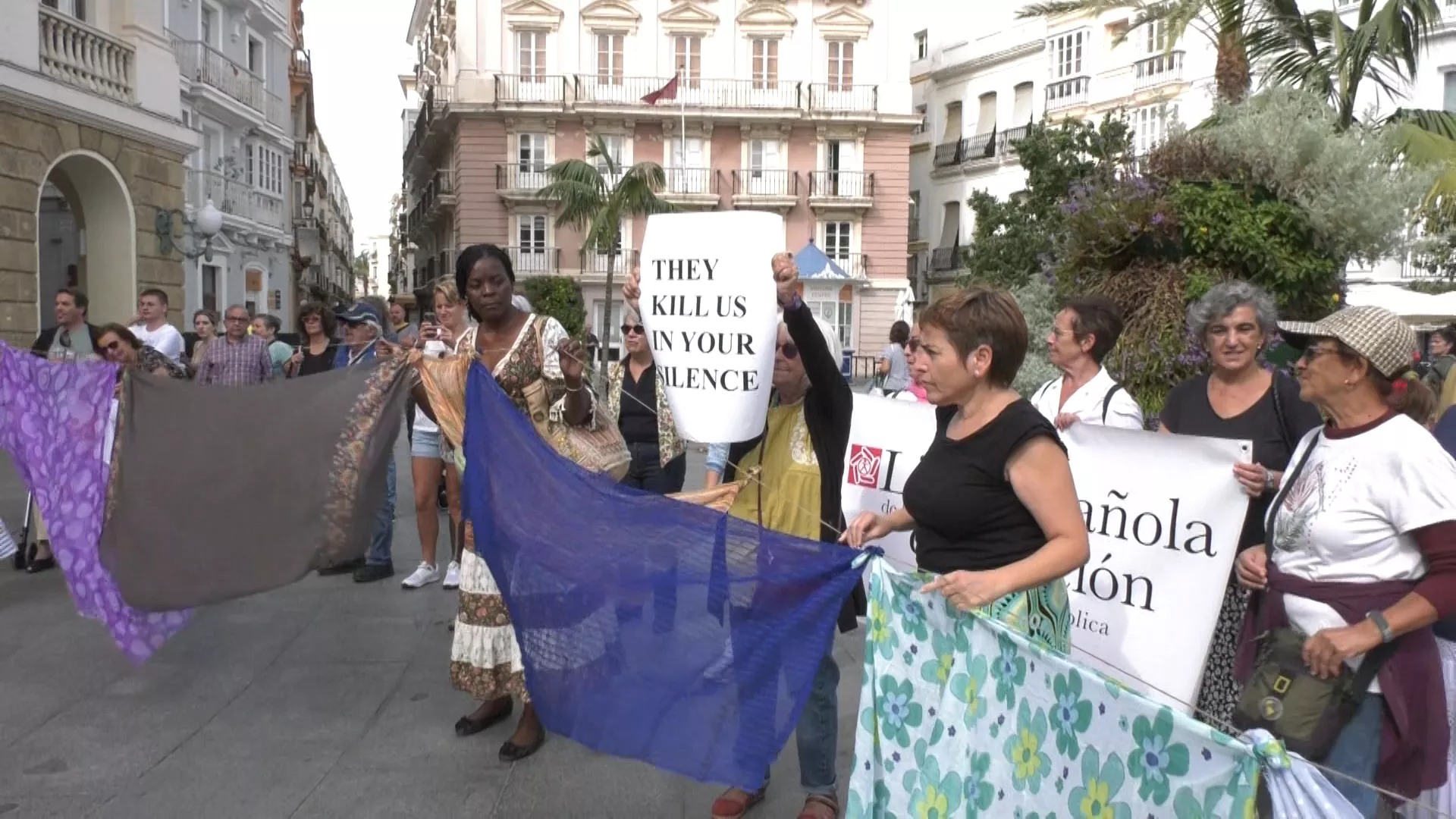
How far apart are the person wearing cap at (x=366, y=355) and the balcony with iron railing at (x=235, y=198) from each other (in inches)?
856

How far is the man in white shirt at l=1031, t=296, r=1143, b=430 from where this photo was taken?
4.30 meters

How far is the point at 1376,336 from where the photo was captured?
2.87m

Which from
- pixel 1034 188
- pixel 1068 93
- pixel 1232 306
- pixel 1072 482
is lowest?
pixel 1072 482

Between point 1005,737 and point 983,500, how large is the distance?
22.3 inches

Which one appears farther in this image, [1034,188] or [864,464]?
[1034,188]

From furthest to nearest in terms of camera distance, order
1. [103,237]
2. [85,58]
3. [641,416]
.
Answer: [103,237] < [85,58] < [641,416]

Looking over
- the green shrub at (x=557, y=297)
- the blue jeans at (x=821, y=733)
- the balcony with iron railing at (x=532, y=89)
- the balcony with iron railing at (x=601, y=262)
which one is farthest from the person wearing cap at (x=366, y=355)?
the balcony with iron railing at (x=532, y=89)

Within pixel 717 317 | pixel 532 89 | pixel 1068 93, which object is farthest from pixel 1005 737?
pixel 532 89

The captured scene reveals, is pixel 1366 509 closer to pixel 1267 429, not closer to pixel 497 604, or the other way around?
pixel 1267 429

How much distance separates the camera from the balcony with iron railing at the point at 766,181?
42.9 m

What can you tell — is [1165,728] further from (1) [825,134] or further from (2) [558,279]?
(1) [825,134]

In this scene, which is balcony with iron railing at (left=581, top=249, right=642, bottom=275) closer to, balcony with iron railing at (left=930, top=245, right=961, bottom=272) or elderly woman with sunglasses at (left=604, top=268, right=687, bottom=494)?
balcony with iron railing at (left=930, top=245, right=961, bottom=272)

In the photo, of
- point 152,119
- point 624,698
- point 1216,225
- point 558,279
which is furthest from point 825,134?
point 624,698

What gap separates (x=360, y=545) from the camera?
4645 mm
